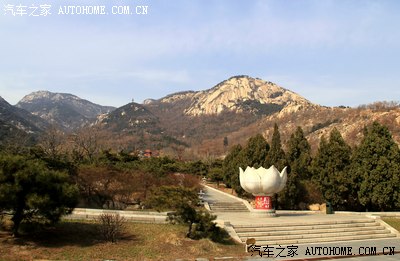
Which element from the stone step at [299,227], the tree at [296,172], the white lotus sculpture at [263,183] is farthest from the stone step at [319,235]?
the tree at [296,172]

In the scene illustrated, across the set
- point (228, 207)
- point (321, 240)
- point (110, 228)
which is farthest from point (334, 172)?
point (110, 228)

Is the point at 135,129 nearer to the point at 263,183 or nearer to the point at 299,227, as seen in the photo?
the point at 263,183

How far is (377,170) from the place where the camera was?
1962cm

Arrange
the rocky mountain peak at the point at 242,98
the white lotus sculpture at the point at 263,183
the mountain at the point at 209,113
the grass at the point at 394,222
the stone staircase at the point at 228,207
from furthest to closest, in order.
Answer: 1. the rocky mountain peak at the point at 242,98
2. the mountain at the point at 209,113
3. the stone staircase at the point at 228,207
4. the white lotus sculpture at the point at 263,183
5. the grass at the point at 394,222

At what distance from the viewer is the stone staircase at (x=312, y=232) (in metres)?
13.0

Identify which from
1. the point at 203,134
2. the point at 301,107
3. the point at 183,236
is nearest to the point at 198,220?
the point at 183,236

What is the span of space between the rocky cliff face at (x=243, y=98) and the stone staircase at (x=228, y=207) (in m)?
125

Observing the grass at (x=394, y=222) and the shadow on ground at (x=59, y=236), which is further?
the grass at (x=394, y=222)

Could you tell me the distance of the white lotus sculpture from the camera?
17.1 m

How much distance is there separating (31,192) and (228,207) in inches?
485

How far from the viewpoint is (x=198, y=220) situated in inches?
461

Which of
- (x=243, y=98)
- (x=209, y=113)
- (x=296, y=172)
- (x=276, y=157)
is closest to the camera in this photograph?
A: (x=276, y=157)

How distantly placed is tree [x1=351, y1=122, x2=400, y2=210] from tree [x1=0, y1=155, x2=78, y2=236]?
14.9m

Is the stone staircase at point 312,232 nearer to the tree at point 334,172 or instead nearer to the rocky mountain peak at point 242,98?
the tree at point 334,172
